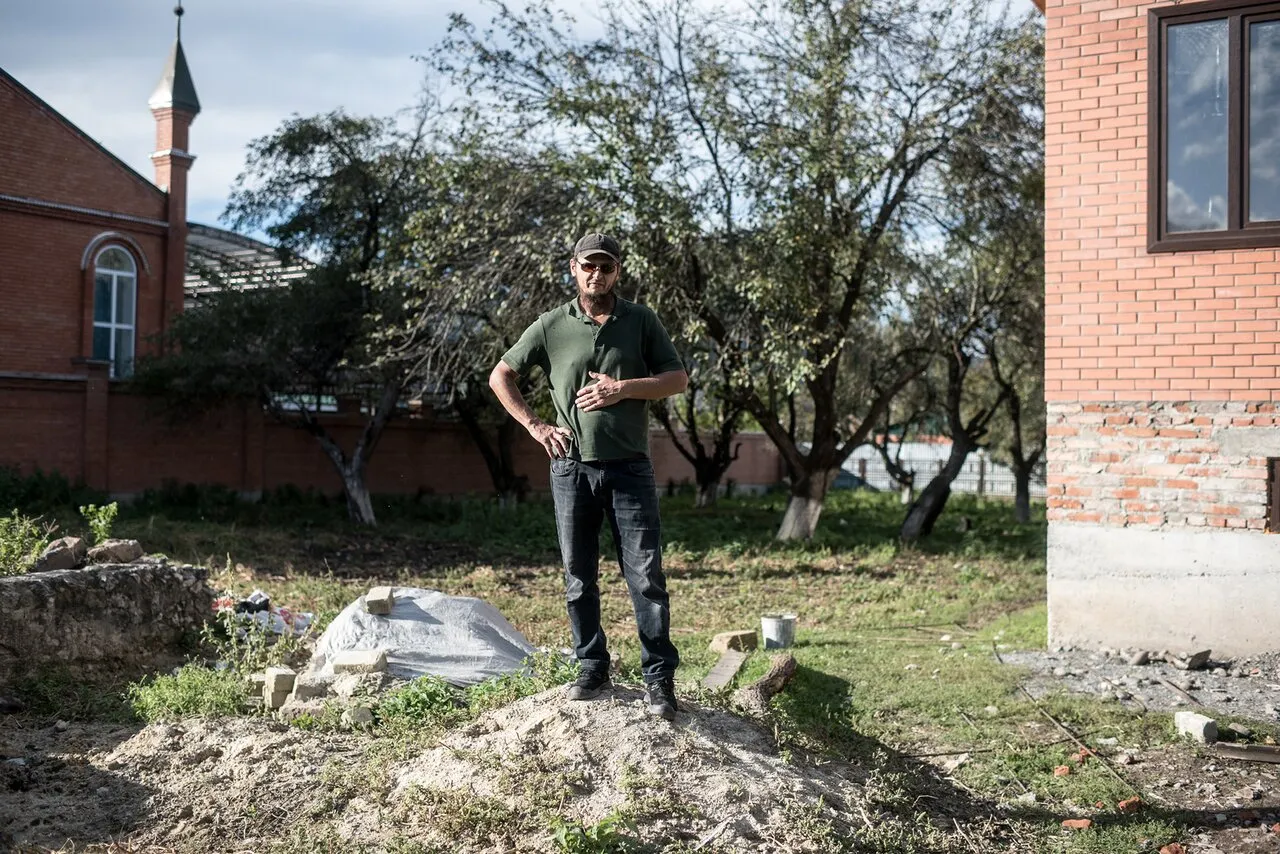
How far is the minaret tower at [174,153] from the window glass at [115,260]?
0.69 meters

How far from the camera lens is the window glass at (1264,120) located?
7641mm

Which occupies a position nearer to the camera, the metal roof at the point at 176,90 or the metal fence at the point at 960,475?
the metal roof at the point at 176,90

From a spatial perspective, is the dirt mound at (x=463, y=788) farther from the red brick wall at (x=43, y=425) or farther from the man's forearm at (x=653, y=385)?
the red brick wall at (x=43, y=425)

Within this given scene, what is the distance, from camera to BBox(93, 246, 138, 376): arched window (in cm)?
2184

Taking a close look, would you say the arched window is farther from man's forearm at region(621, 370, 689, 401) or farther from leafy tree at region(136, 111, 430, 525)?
man's forearm at region(621, 370, 689, 401)

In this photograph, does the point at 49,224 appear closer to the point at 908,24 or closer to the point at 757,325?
the point at 757,325

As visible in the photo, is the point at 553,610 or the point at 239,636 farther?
the point at 553,610

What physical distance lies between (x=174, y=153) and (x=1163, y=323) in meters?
20.0

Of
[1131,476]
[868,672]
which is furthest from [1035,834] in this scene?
[1131,476]

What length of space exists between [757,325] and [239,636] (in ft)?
29.7

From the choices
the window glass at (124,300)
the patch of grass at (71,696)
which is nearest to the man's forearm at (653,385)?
the patch of grass at (71,696)

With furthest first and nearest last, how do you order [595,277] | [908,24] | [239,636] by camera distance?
1. [908,24]
2. [239,636]
3. [595,277]

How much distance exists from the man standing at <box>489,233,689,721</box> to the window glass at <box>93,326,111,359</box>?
1945cm

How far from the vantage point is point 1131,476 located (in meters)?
7.98
